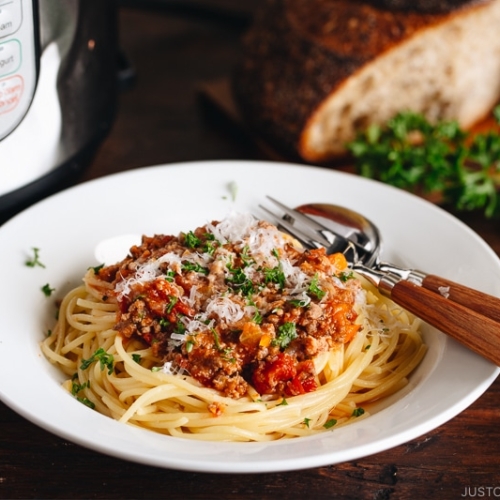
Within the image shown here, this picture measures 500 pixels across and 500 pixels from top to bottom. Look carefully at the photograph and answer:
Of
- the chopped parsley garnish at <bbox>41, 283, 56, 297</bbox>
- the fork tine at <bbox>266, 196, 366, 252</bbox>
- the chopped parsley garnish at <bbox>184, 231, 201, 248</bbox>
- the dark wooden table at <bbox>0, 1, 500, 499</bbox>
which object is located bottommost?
the dark wooden table at <bbox>0, 1, 500, 499</bbox>

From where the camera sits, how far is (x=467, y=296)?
8.97ft

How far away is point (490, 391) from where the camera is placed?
9.81 feet

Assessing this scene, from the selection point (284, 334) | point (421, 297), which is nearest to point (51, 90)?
point (284, 334)

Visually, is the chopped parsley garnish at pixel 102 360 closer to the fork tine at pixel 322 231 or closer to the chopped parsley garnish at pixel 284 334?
the chopped parsley garnish at pixel 284 334

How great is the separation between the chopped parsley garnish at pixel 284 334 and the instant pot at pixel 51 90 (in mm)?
1527

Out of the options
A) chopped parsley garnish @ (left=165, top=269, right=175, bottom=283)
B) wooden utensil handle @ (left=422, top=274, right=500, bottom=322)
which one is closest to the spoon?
wooden utensil handle @ (left=422, top=274, right=500, bottom=322)

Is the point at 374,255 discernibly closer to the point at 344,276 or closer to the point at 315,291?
the point at 344,276

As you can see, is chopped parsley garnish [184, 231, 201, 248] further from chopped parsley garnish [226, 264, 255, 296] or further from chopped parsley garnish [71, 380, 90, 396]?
chopped parsley garnish [71, 380, 90, 396]

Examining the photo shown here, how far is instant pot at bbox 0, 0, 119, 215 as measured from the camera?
3148 millimetres

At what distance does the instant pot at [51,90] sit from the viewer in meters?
3.15

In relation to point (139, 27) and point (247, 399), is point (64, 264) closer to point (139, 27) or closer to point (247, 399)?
point (247, 399)

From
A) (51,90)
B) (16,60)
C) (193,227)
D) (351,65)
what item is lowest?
(193,227)

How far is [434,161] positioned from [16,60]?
2.37 meters

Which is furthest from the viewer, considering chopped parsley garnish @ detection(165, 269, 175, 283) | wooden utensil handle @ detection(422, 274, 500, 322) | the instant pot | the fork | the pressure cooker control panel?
the instant pot
